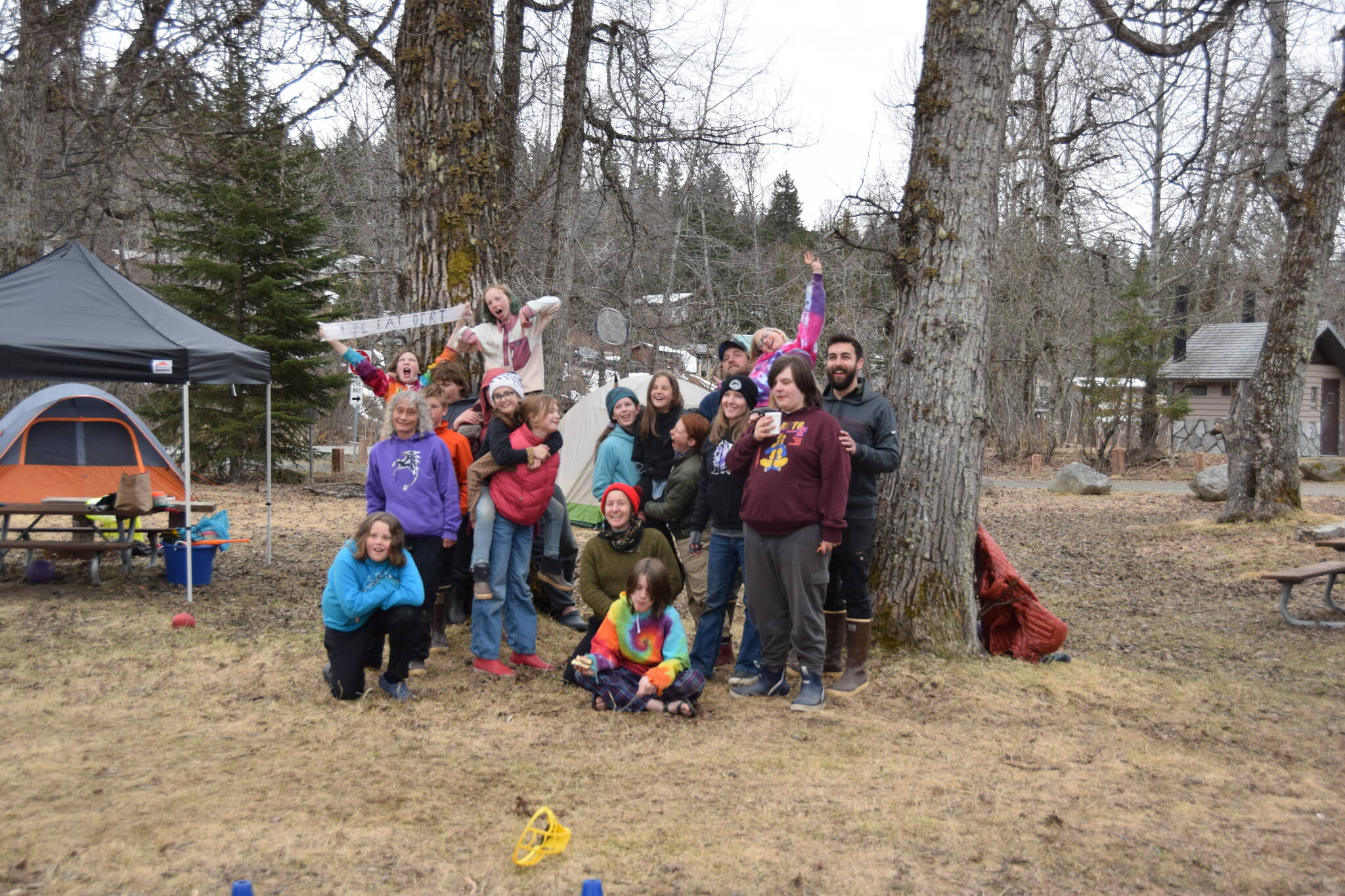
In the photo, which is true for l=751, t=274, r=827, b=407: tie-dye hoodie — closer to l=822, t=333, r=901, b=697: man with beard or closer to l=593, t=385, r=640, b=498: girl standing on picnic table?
l=822, t=333, r=901, b=697: man with beard

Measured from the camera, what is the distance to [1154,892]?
305 cm

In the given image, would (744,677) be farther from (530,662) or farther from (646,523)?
(530,662)

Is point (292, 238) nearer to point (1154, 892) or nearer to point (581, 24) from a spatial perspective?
point (581, 24)

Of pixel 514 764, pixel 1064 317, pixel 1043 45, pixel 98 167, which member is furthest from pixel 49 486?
pixel 1064 317

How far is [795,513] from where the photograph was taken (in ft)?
15.5

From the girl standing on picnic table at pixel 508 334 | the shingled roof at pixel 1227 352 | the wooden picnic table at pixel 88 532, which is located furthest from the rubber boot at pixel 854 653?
the shingled roof at pixel 1227 352

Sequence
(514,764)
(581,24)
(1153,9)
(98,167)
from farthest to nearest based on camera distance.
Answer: (581,24), (98,167), (1153,9), (514,764)

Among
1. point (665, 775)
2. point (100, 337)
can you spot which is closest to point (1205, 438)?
point (100, 337)

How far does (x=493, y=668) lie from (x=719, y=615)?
4.13 ft

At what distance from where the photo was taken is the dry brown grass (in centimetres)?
314

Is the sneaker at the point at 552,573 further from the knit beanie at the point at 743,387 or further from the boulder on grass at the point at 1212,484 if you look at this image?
the boulder on grass at the point at 1212,484

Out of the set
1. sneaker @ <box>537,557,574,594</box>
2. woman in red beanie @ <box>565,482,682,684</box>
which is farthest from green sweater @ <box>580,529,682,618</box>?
sneaker @ <box>537,557,574,594</box>

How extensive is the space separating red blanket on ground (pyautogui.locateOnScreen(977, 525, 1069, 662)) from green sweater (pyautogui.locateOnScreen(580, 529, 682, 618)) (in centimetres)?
195

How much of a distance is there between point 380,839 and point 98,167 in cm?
825
